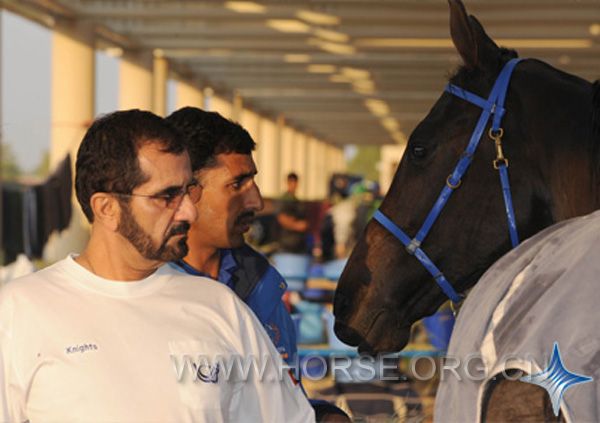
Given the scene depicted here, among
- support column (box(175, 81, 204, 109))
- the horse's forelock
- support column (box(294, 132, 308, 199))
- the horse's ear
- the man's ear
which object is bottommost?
support column (box(294, 132, 308, 199))

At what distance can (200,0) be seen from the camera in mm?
13938

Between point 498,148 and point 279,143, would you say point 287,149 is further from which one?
point 498,148

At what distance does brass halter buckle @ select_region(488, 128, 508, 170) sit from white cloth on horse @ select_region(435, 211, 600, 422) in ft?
1.92

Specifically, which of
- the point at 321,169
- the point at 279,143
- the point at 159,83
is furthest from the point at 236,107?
the point at 321,169

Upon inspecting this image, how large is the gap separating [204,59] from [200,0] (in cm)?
643

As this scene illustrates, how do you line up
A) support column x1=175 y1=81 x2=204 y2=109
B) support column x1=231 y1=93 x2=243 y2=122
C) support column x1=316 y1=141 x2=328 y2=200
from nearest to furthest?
1. support column x1=175 y1=81 x2=204 y2=109
2. support column x1=231 y1=93 x2=243 y2=122
3. support column x1=316 y1=141 x2=328 y2=200

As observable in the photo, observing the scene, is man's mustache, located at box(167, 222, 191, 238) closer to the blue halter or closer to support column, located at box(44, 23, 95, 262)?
the blue halter

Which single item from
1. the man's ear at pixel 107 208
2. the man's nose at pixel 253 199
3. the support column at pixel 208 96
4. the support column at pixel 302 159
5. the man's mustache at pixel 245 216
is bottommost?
the support column at pixel 302 159

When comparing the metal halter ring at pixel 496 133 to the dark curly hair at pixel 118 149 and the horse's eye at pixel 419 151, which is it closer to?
the horse's eye at pixel 419 151

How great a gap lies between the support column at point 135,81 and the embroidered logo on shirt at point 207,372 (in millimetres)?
16896

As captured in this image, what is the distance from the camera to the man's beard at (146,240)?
7.63 feet

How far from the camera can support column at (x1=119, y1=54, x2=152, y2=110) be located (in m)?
19.0

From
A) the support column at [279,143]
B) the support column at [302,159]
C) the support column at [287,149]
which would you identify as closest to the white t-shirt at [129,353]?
the support column at [279,143]

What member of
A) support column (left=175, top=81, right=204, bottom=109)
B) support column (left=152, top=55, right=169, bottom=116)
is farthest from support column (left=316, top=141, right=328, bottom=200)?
support column (left=152, top=55, right=169, bottom=116)
